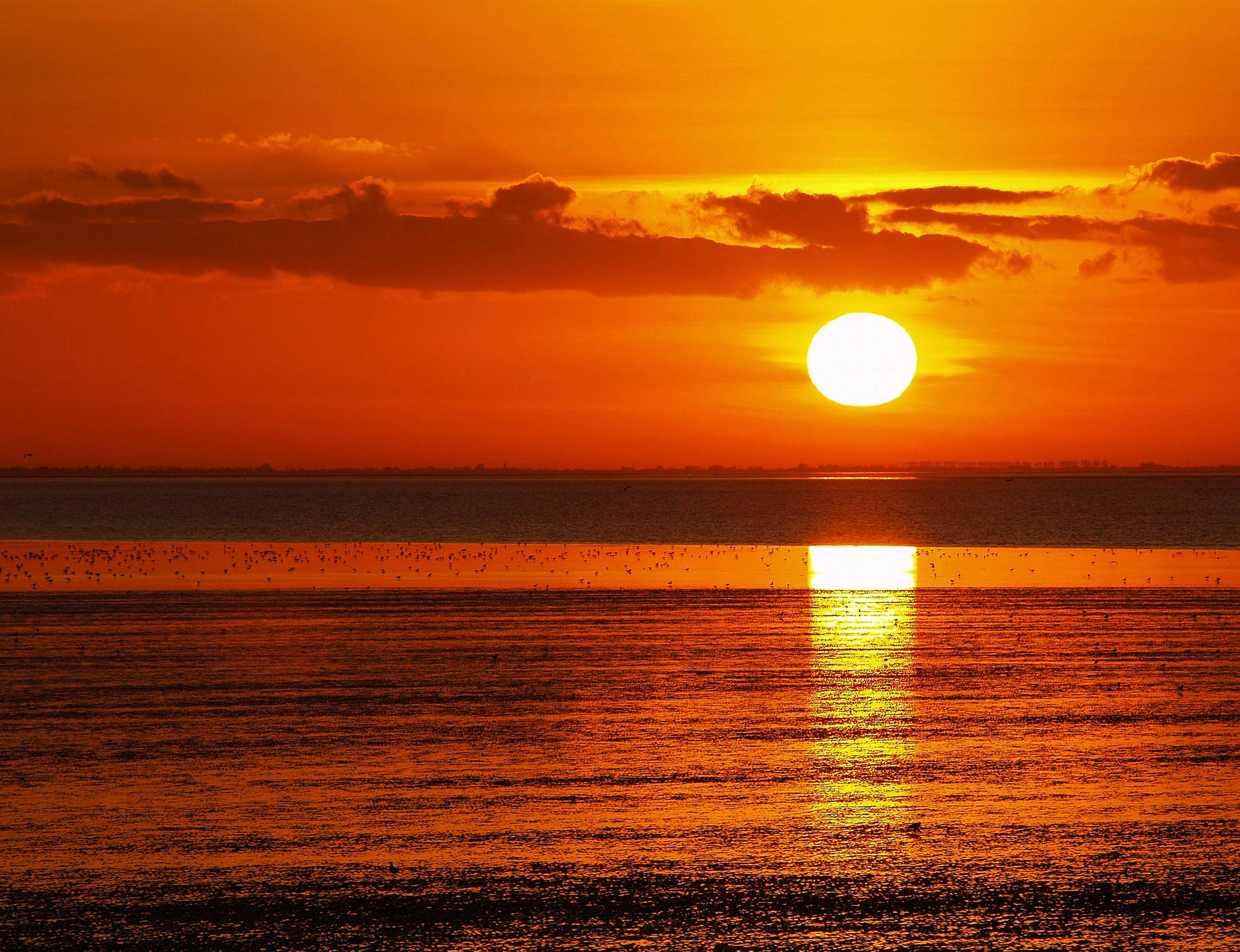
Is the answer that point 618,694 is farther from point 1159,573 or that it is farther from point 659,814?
point 1159,573

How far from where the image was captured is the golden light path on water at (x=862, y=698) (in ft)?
54.4

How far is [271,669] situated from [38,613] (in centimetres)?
1550

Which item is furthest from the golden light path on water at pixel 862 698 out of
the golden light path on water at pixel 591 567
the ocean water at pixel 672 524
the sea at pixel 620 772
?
the ocean water at pixel 672 524

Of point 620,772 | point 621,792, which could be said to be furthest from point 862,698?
point 621,792

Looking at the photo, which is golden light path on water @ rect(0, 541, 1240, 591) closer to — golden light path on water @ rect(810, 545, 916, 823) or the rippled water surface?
golden light path on water @ rect(810, 545, 916, 823)

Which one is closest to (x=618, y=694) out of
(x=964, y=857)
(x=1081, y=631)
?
(x=964, y=857)

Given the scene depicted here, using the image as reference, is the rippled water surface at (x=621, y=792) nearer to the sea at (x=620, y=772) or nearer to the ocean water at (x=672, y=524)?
the sea at (x=620, y=772)

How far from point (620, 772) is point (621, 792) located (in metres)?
1.17

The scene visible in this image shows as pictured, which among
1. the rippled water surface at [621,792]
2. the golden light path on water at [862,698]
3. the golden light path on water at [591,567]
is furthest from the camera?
the golden light path on water at [591,567]

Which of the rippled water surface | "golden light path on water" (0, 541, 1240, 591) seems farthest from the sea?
"golden light path on water" (0, 541, 1240, 591)

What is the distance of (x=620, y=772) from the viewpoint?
707 inches

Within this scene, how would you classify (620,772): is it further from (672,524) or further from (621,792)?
(672,524)

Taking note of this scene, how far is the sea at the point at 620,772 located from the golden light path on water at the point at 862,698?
11 cm

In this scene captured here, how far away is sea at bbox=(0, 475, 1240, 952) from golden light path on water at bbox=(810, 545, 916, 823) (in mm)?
107
